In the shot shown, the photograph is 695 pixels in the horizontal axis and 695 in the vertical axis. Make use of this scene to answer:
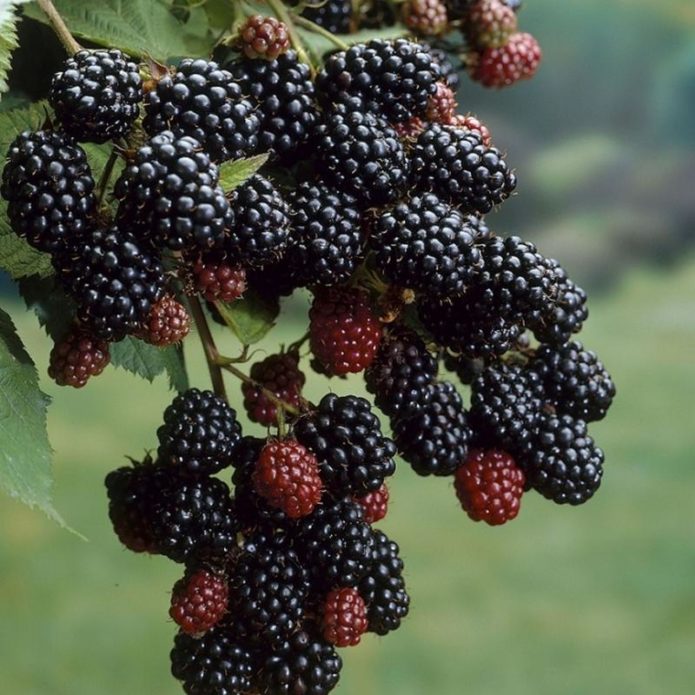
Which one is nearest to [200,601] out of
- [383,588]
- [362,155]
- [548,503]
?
[383,588]

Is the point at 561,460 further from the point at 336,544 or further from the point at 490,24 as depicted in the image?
the point at 490,24


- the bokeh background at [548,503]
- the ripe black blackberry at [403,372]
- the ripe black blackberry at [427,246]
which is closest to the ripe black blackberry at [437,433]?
the ripe black blackberry at [403,372]

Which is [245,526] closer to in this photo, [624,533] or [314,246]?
[314,246]

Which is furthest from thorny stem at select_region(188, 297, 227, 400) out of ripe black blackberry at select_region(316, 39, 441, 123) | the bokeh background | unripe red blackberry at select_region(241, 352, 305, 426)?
the bokeh background

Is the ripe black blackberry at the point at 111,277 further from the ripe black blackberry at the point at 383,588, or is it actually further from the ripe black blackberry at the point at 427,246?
the ripe black blackberry at the point at 383,588

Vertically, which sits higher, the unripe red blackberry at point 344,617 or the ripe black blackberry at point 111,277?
the ripe black blackberry at point 111,277

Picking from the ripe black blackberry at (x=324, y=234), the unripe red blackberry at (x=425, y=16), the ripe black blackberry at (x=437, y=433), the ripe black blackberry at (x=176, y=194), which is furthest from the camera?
the unripe red blackberry at (x=425, y=16)

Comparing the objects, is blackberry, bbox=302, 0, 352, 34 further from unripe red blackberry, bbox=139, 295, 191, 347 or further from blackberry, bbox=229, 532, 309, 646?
blackberry, bbox=229, 532, 309, 646
